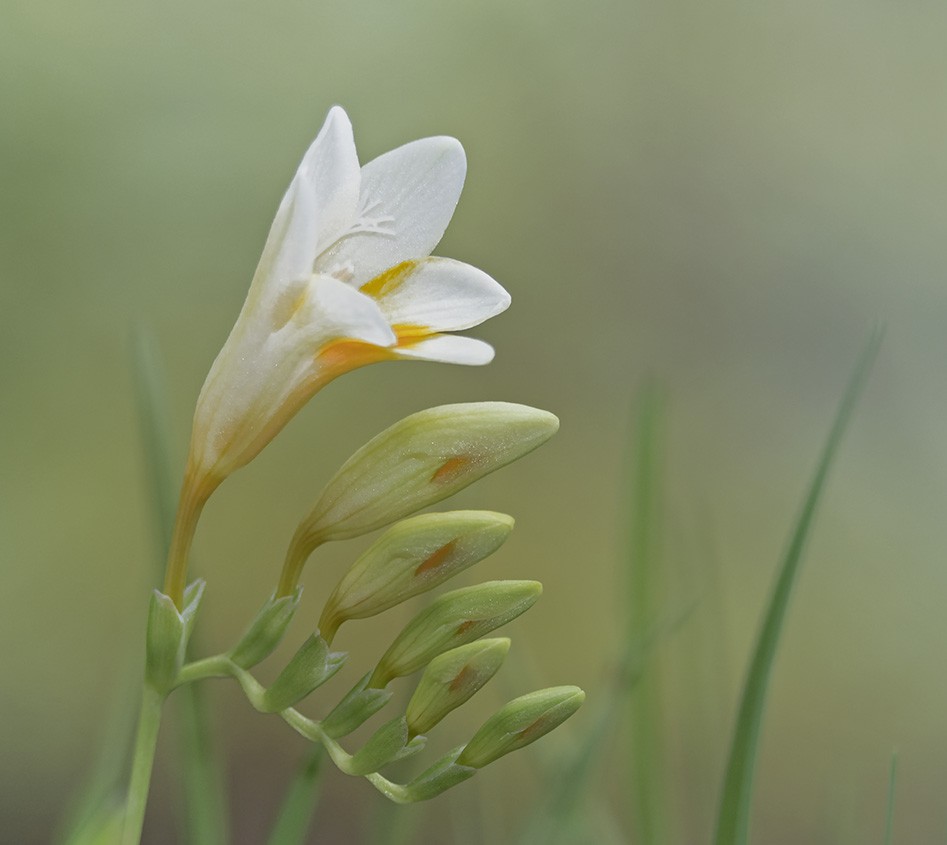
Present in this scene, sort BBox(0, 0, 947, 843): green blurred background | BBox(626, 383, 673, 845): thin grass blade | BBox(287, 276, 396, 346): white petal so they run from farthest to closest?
BBox(0, 0, 947, 843): green blurred background → BBox(626, 383, 673, 845): thin grass blade → BBox(287, 276, 396, 346): white petal

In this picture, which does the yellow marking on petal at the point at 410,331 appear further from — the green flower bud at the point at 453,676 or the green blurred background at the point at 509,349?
the green blurred background at the point at 509,349

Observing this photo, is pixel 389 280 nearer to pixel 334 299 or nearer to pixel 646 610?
pixel 334 299

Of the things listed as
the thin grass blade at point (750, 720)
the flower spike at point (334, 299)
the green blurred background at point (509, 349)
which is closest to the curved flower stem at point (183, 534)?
the flower spike at point (334, 299)

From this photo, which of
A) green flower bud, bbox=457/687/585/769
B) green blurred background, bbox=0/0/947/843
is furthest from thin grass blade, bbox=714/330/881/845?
green blurred background, bbox=0/0/947/843

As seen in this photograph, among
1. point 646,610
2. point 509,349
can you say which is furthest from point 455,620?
point 509,349

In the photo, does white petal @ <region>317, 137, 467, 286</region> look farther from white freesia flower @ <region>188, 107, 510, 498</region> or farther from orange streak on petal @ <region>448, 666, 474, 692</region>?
orange streak on petal @ <region>448, 666, 474, 692</region>
